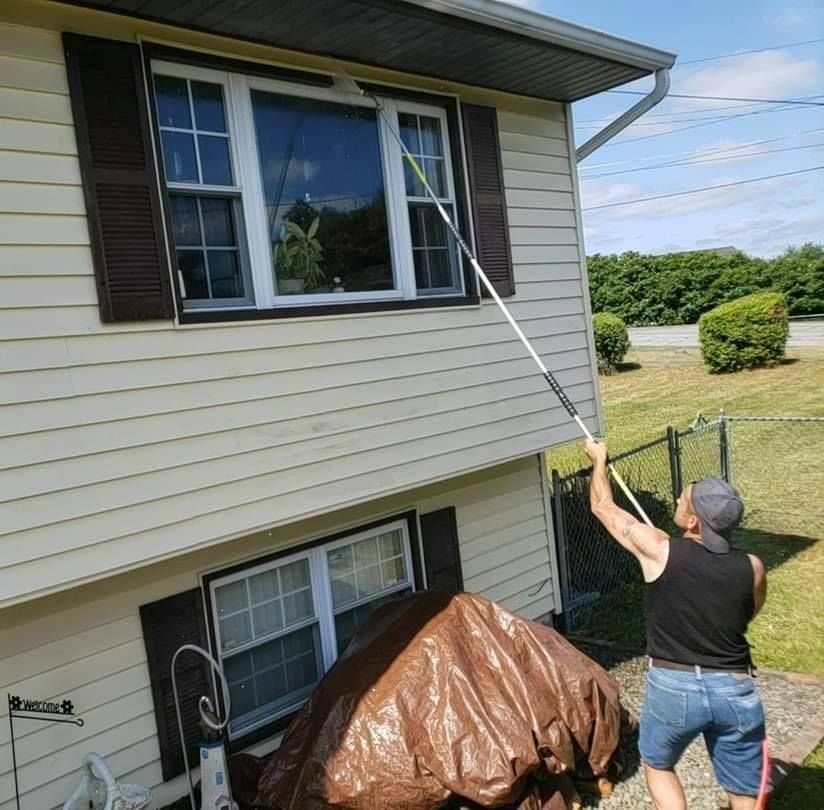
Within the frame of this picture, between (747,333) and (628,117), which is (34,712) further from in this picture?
(747,333)

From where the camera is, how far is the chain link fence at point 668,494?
7.55 metres

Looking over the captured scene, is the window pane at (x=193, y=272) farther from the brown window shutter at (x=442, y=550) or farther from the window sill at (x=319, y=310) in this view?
the brown window shutter at (x=442, y=550)

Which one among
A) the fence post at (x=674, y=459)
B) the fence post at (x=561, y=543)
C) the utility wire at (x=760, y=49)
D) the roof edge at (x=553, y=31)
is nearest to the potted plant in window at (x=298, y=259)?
the roof edge at (x=553, y=31)

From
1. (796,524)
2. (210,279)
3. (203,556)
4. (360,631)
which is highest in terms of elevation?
(210,279)

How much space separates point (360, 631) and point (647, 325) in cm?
2758

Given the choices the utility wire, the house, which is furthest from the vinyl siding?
the utility wire

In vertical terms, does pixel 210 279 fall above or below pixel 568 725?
above

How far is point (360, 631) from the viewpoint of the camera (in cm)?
498

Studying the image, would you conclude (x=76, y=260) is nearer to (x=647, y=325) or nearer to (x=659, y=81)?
(x=659, y=81)

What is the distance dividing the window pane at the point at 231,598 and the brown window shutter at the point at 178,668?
0.19 metres

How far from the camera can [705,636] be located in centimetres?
336

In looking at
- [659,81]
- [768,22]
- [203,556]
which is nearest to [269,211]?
[203,556]

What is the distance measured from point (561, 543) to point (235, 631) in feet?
11.8

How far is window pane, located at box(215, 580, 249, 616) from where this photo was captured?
492 centimetres
